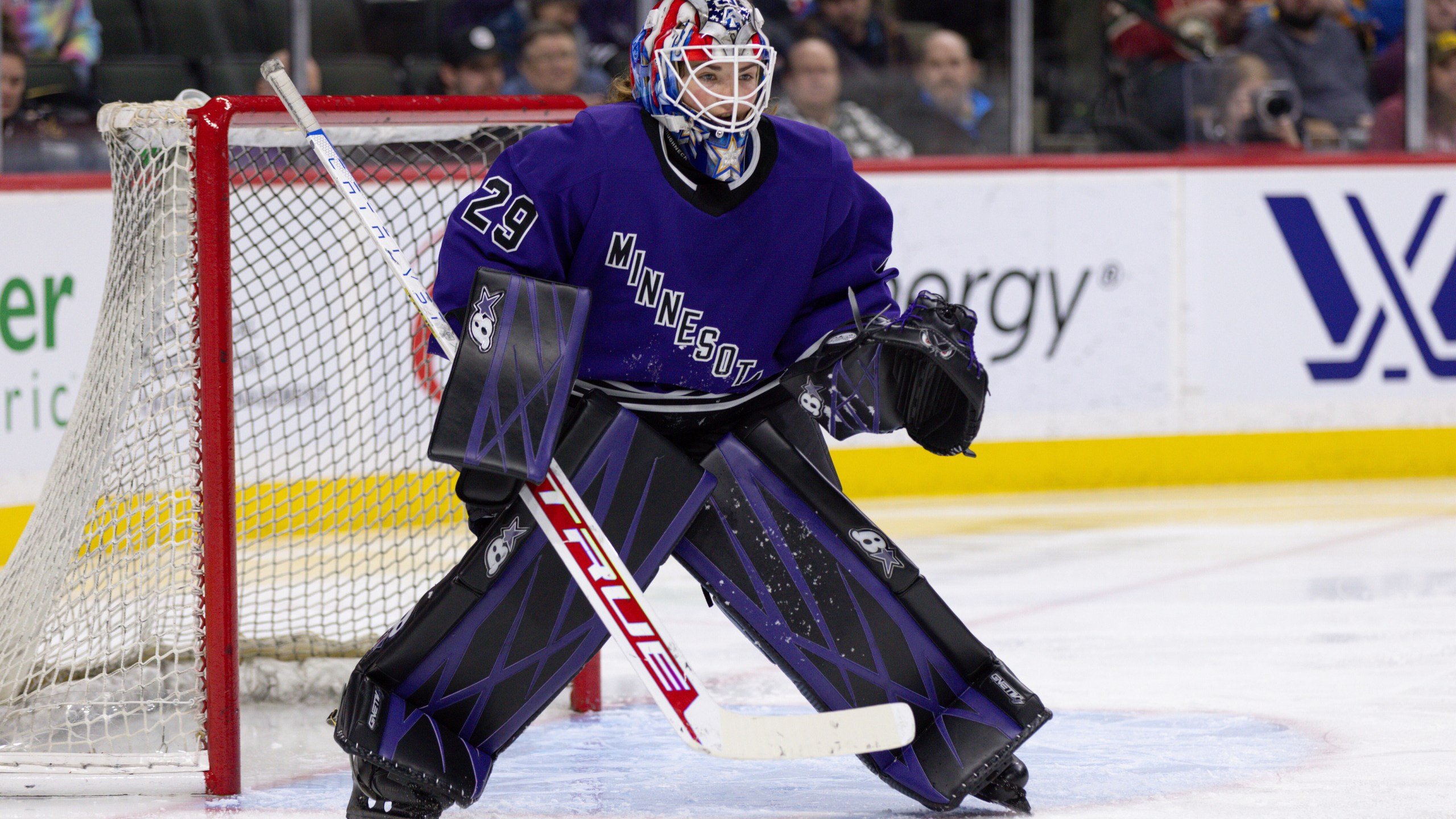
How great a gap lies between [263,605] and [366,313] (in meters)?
0.51

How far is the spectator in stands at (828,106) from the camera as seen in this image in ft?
15.8

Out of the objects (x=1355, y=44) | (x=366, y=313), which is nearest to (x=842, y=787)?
(x=366, y=313)

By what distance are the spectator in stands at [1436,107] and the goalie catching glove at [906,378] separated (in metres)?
3.52

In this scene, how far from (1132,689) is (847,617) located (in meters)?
0.90

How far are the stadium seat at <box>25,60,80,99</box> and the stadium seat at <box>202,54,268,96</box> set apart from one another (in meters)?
0.30

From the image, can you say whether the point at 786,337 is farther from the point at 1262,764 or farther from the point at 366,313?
the point at 366,313

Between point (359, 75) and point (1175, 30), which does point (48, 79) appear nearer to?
point (359, 75)

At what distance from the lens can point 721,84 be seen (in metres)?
2.09

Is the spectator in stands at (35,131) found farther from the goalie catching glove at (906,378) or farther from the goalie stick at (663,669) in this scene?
the goalie catching glove at (906,378)

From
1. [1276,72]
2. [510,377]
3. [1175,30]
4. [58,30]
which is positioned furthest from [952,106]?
[510,377]

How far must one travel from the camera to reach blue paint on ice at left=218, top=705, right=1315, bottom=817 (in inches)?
91.0

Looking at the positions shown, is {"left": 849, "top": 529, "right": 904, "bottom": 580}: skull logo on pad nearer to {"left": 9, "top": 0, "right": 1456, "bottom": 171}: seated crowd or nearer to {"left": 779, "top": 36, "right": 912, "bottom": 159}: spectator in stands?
{"left": 9, "top": 0, "right": 1456, "bottom": 171}: seated crowd

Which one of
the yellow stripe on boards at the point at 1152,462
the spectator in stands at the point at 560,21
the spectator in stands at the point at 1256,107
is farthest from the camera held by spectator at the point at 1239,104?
the spectator in stands at the point at 560,21

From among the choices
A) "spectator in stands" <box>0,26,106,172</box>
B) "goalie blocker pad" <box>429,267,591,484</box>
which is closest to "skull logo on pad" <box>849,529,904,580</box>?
"goalie blocker pad" <box>429,267,591,484</box>
